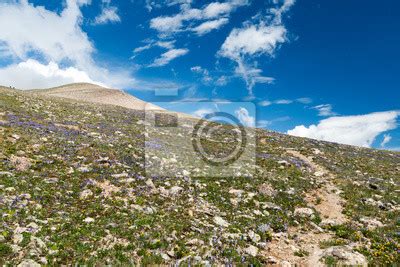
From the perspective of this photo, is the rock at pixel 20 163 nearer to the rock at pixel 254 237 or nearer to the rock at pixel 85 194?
the rock at pixel 85 194

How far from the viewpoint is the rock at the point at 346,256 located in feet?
40.2

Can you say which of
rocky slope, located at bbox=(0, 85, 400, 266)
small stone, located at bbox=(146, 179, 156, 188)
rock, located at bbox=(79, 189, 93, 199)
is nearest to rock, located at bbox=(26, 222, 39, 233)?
rocky slope, located at bbox=(0, 85, 400, 266)

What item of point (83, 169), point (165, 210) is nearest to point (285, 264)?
point (165, 210)

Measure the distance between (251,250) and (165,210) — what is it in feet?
16.3

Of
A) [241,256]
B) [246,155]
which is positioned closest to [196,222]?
[241,256]

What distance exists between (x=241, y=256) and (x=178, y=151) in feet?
53.7

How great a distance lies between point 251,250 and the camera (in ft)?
43.0

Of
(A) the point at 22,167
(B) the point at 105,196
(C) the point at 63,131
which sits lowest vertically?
(B) the point at 105,196

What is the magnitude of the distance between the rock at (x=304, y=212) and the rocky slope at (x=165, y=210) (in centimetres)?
12

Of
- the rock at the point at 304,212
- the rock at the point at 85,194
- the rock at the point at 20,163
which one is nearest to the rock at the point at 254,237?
the rock at the point at 304,212

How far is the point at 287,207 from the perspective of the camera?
1881cm

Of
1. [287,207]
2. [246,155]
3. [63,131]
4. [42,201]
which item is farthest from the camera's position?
[246,155]

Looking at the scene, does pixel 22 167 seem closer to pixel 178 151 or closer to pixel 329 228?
pixel 178 151

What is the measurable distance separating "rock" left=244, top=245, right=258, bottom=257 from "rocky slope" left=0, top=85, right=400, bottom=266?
0.07 meters
